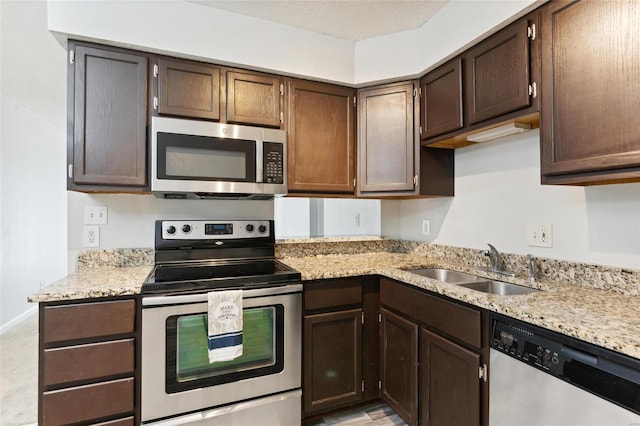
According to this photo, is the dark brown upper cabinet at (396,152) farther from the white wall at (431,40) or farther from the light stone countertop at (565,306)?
the light stone countertop at (565,306)

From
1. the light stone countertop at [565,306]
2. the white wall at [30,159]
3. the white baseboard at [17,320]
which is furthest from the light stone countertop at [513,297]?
the white baseboard at [17,320]

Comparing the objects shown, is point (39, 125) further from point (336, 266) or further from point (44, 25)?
point (336, 266)

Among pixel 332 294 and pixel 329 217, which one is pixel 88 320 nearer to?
pixel 332 294

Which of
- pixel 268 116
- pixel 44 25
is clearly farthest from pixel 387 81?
pixel 44 25

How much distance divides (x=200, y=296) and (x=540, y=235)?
5.87 feet

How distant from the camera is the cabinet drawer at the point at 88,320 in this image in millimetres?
1398

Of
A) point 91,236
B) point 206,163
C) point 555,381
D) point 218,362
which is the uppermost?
point 206,163

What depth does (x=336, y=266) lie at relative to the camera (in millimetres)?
2076

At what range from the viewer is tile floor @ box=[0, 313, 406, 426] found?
197 centimetres

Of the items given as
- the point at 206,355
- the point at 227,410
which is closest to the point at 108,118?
the point at 206,355

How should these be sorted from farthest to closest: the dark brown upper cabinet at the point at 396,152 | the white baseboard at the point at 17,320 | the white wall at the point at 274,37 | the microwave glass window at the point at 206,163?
the white baseboard at the point at 17,320, the dark brown upper cabinet at the point at 396,152, the microwave glass window at the point at 206,163, the white wall at the point at 274,37

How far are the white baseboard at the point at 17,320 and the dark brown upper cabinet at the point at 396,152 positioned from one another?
422cm

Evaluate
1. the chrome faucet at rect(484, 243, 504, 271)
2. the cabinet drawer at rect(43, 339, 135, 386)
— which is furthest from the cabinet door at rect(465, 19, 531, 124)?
the cabinet drawer at rect(43, 339, 135, 386)

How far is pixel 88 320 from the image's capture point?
4.75 ft
